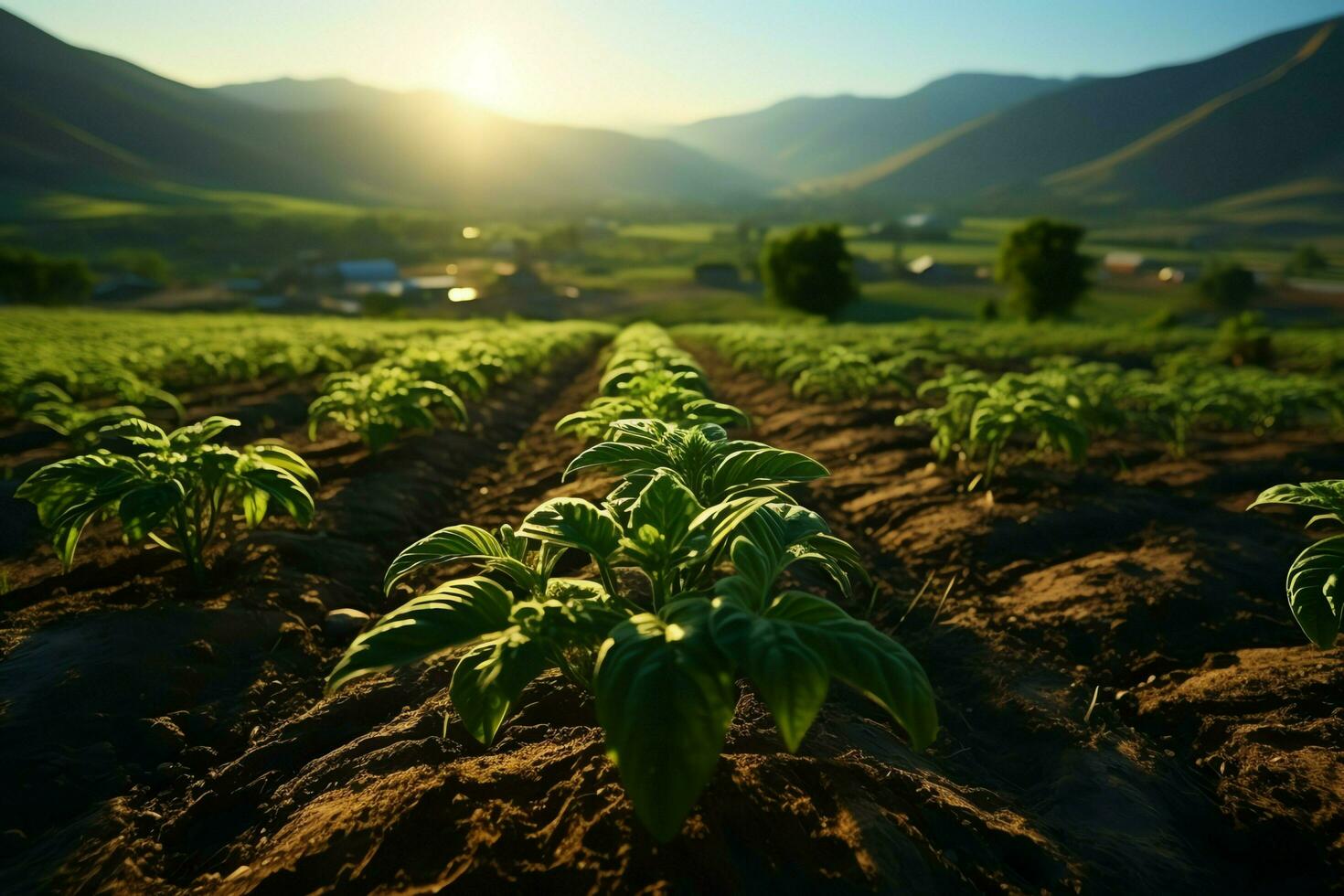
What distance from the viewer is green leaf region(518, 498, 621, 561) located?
6.79 feet

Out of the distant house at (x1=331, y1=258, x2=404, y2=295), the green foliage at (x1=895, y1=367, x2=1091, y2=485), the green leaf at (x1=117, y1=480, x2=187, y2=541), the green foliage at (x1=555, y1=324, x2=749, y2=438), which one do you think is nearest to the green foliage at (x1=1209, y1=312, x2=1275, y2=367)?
the green foliage at (x1=895, y1=367, x2=1091, y2=485)

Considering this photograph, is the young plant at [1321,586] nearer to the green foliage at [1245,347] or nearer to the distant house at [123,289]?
the green foliage at [1245,347]

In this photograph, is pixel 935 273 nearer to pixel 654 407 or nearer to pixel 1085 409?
pixel 1085 409

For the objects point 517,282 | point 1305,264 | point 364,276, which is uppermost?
point 364,276

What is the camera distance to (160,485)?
10.1 ft

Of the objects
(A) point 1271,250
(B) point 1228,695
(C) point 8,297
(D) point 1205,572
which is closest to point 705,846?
(B) point 1228,695

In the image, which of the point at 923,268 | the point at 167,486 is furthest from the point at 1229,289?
the point at 167,486

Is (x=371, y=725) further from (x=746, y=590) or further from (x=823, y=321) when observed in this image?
(x=823, y=321)

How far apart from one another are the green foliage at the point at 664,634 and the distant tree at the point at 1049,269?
49.7 meters

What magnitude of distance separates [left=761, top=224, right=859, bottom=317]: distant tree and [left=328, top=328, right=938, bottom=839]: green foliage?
42.7m

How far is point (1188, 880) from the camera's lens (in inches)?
92.4

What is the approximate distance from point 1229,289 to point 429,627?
276ft

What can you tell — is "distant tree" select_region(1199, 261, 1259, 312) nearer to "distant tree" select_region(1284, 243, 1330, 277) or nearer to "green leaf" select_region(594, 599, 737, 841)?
"distant tree" select_region(1284, 243, 1330, 277)

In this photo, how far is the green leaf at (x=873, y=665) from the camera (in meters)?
1.51
